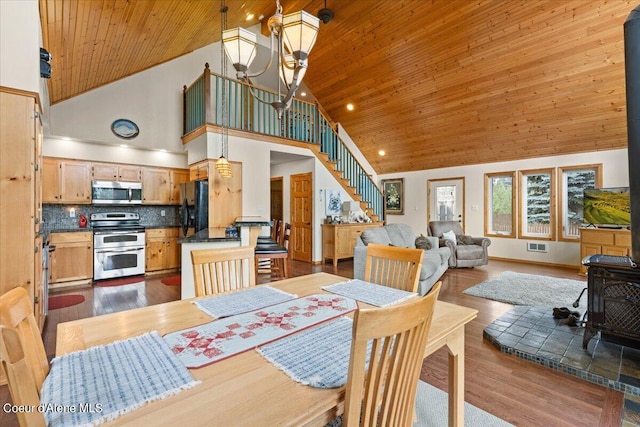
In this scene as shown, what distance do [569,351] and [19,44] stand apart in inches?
194

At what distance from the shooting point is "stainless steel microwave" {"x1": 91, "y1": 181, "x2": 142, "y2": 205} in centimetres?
503

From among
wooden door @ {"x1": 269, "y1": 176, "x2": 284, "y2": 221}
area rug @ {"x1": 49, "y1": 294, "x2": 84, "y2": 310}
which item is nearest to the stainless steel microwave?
area rug @ {"x1": 49, "y1": 294, "x2": 84, "y2": 310}

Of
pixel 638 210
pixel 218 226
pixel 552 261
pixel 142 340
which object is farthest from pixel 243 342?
pixel 552 261

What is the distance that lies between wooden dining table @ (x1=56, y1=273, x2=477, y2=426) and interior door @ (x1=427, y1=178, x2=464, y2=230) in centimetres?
668

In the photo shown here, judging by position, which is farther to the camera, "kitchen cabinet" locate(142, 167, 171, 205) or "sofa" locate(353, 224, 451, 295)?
"kitchen cabinet" locate(142, 167, 171, 205)

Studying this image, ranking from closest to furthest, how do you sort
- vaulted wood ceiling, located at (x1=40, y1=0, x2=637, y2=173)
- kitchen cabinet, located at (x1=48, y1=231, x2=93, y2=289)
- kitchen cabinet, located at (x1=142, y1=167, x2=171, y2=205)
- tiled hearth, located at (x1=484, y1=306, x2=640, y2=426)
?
tiled hearth, located at (x1=484, y1=306, x2=640, y2=426) → vaulted wood ceiling, located at (x1=40, y1=0, x2=637, y2=173) → kitchen cabinet, located at (x1=48, y1=231, x2=93, y2=289) → kitchen cabinet, located at (x1=142, y1=167, x2=171, y2=205)

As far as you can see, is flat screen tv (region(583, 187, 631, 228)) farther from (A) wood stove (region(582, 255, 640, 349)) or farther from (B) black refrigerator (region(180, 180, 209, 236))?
(B) black refrigerator (region(180, 180, 209, 236))

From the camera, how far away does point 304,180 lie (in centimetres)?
665

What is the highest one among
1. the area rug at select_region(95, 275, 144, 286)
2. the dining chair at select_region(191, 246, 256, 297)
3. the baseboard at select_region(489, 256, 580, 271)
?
the dining chair at select_region(191, 246, 256, 297)

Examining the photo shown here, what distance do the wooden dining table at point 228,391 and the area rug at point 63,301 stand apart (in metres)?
3.44

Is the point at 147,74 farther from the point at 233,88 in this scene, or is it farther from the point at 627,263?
the point at 627,263

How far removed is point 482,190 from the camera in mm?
6941

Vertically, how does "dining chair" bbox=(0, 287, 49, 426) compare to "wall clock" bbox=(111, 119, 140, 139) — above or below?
below

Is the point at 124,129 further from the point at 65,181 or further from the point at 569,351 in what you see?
the point at 569,351
